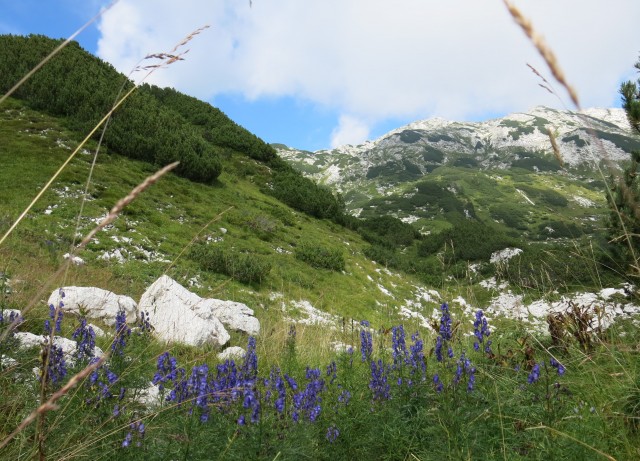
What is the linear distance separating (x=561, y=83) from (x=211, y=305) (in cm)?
889

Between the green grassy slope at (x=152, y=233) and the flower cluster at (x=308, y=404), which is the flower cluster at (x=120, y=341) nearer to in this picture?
the flower cluster at (x=308, y=404)

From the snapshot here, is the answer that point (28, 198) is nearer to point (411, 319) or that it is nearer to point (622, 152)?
point (411, 319)

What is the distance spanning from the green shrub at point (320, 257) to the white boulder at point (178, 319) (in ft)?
27.8

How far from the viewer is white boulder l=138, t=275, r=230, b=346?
7043mm

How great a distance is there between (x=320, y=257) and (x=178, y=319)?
10294 mm

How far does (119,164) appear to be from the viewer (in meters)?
17.6

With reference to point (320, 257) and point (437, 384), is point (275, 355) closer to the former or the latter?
point (437, 384)

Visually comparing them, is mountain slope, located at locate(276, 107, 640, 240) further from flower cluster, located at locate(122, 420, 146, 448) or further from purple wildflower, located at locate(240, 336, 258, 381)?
flower cluster, located at locate(122, 420, 146, 448)

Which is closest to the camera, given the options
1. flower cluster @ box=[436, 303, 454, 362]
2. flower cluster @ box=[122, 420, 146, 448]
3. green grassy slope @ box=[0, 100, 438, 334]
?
flower cluster @ box=[122, 420, 146, 448]

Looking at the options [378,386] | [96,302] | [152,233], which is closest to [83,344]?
[378,386]

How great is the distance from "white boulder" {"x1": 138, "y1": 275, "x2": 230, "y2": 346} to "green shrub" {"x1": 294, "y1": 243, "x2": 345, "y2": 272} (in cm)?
847

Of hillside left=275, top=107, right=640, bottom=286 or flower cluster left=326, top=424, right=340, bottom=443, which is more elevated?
hillside left=275, top=107, right=640, bottom=286

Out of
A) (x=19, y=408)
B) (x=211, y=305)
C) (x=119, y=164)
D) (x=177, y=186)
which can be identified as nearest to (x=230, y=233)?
(x=177, y=186)

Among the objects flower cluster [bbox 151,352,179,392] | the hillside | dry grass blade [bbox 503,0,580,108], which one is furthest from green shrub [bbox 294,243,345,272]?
dry grass blade [bbox 503,0,580,108]
